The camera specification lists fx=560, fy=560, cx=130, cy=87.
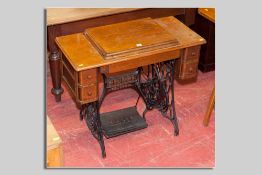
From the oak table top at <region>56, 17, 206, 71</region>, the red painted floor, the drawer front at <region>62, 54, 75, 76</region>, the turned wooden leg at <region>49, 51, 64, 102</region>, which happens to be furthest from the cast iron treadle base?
the oak table top at <region>56, 17, 206, 71</region>

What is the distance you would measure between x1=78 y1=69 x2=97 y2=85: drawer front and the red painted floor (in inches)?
29.8

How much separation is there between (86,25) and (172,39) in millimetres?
751

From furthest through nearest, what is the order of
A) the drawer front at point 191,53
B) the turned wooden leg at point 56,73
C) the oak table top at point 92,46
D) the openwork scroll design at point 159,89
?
the turned wooden leg at point 56,73 < the openwork scroll design at point 159,89 < the drawer front at point 191,53 < the oak table top at point 92,46

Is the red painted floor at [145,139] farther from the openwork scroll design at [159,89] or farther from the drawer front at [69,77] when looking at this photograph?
the drawer front at [69,77]

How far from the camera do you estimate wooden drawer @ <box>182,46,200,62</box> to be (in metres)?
4.10

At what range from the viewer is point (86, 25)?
4.34 m

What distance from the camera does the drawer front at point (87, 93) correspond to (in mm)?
3844

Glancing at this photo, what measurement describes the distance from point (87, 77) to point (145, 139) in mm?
953

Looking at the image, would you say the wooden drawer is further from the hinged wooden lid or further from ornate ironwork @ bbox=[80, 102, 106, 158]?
ornate ironwork @ bbox=[80, 102, 106, 158]

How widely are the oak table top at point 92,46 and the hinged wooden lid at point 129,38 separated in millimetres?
27

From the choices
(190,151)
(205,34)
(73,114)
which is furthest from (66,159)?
(205,34)

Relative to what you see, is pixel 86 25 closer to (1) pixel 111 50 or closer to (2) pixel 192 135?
(1) pixel 111 50

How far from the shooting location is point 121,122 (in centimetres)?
458

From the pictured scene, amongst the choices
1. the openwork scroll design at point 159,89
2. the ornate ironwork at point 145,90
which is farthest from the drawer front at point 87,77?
the openwork scroll design at point 159,89
